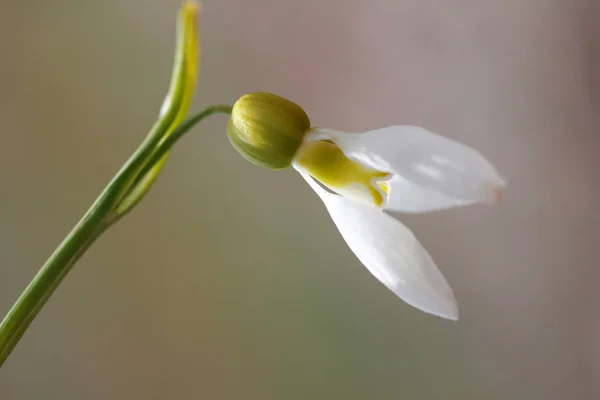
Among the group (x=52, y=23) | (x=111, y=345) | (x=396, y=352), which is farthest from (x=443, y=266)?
(x=52, y=23)

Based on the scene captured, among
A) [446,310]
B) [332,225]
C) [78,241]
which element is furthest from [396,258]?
[332,225]

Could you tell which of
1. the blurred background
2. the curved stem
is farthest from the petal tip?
the blurred background

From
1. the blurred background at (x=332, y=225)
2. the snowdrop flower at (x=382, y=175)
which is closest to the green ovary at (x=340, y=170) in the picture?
the snowdrop flower at (x=382, y=175)

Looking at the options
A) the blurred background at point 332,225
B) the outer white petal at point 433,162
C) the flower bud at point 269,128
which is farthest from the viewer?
the blurred background at point 332,225

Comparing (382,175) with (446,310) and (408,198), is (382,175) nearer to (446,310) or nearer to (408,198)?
(408,198)

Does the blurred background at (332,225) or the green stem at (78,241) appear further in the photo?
the blurred background at (332,225)

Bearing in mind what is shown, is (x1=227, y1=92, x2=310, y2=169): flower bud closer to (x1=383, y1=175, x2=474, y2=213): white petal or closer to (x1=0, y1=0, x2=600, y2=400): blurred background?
(x1=383, y1=175, x2=474, y2=213): white petal

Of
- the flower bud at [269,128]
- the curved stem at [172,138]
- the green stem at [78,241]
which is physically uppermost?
the flower bud at [269,128]

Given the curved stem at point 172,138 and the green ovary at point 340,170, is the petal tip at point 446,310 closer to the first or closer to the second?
the green ovary at point 340,170
